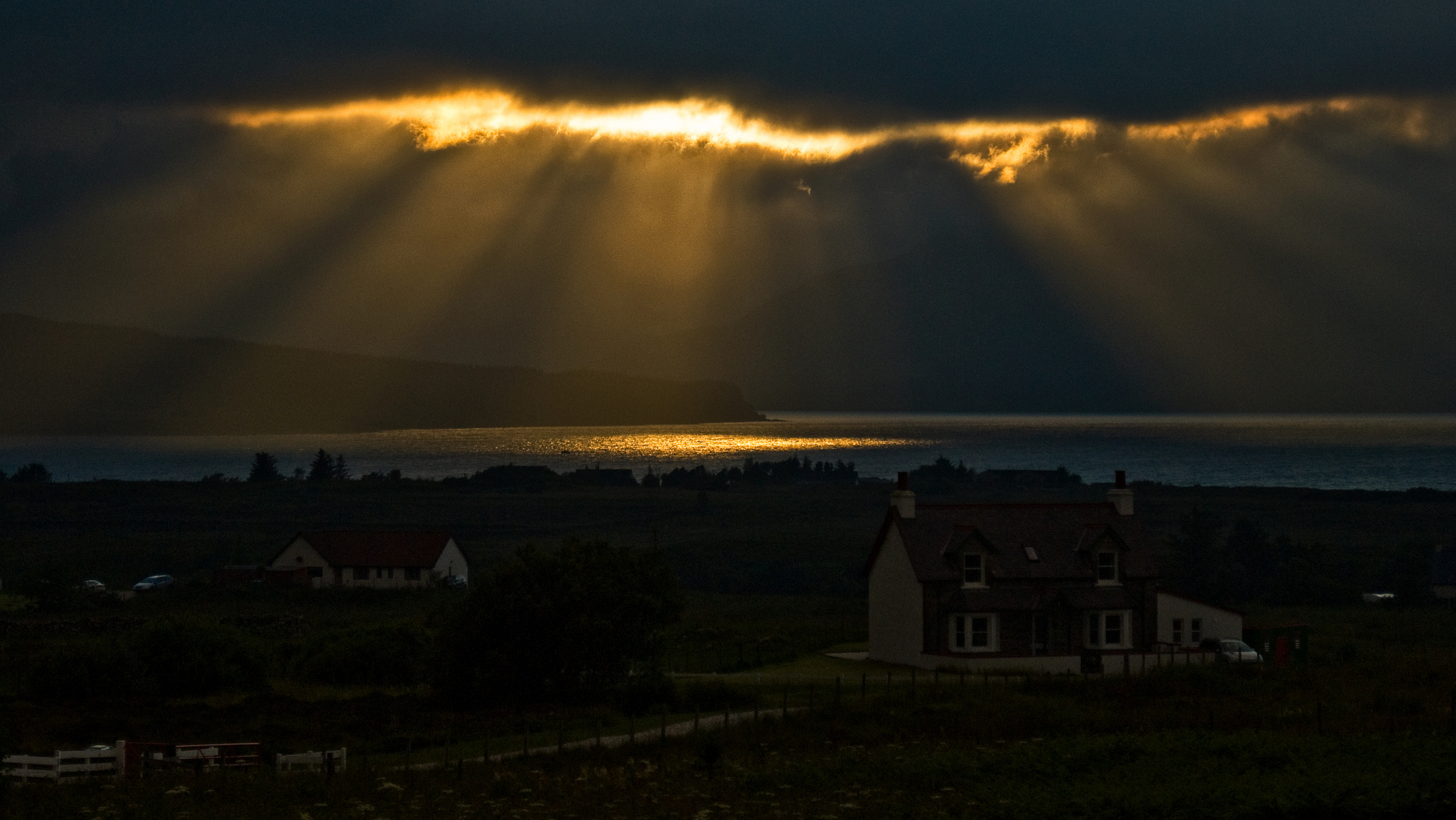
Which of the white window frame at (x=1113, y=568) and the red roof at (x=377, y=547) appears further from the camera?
the red roof at (x=377, y=547)

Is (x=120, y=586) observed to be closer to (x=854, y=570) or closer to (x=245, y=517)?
(x=854, y=570)

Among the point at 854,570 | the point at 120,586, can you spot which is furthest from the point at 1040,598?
the point at 120,586

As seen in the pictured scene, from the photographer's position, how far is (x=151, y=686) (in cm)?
5356

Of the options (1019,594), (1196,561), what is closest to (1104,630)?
(1019,594)

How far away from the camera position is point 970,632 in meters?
56.9

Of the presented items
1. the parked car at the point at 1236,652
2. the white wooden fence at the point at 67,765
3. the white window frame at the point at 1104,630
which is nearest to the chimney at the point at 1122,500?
the white window frame at the point at 1104,630

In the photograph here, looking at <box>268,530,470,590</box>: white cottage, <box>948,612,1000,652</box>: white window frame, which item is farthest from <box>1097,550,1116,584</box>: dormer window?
<box>268,530,470,590</box>: white cottage

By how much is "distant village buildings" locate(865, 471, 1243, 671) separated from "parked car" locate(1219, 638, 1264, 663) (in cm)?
138

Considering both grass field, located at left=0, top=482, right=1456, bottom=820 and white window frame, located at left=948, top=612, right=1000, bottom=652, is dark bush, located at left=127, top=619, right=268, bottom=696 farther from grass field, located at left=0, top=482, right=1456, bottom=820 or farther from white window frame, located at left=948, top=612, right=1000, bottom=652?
white window frame, located at left=948, top=612, right=1000, bottom=652

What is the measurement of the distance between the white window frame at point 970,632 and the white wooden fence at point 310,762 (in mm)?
25725

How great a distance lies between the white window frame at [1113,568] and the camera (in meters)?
59.2

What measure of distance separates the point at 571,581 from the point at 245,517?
139620 mm

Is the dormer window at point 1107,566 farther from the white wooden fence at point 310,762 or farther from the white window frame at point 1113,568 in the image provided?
the white wooden fence at point 310,762

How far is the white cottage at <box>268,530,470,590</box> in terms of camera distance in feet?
345
